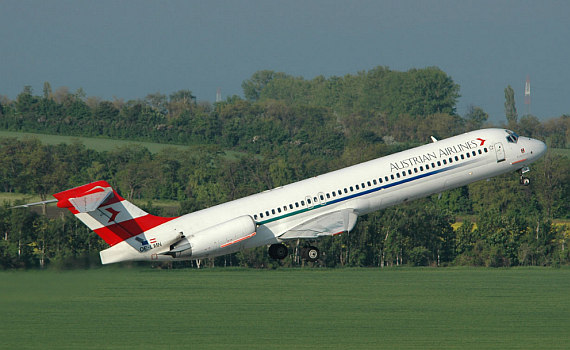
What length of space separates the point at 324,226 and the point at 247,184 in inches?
3134

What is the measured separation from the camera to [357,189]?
Result: 5603cm

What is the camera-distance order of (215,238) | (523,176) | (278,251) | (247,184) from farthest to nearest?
(247,184) → (523,176) → (278,251) → (215,238)

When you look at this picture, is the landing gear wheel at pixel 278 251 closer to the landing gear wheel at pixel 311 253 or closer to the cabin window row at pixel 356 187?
the landing gear wheel at pixel 311 253

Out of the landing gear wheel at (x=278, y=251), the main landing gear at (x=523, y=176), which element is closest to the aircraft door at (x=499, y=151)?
the main landing gear at (x=523, y=176)

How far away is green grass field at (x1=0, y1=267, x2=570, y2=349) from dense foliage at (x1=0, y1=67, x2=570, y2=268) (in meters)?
3.46

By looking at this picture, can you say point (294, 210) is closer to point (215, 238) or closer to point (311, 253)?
point (311, 253)

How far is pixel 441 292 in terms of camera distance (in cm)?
7356

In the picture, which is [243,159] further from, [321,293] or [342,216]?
[342,216]

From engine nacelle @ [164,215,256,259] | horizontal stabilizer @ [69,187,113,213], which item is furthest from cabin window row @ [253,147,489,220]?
horizontal stabilizer @ [69,187,113,213]

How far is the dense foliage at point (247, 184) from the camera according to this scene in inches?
3871

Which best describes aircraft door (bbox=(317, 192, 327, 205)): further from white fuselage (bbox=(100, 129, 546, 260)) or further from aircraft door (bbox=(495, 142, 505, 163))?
aircraft door (bbox=(495, 142, 505, 163))

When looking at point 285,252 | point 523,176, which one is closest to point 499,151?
point 523,176

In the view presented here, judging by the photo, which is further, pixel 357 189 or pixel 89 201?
pixel 357 189

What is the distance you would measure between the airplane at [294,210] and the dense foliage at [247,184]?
285 centimetres
